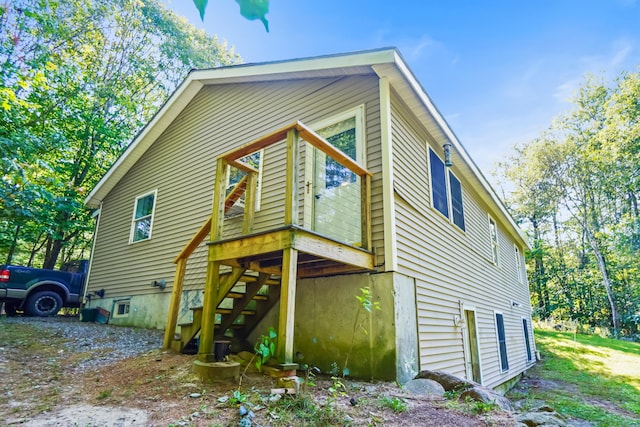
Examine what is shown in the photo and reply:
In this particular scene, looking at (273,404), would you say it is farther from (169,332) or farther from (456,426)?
(169,332)

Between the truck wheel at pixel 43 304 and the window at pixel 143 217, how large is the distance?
2.50 metres

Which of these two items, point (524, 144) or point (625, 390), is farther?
point (524, 144)

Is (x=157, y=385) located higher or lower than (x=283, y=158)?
lower

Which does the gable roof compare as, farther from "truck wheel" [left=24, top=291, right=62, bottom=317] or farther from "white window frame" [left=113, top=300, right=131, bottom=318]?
"white window frame" [left=113, top=300, right=131, bottom=318]

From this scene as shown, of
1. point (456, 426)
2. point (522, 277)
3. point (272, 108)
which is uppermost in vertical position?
point (272, 108)

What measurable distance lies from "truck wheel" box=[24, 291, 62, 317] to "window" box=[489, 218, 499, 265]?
39.2ft

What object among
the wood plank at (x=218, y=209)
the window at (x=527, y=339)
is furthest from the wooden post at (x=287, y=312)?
the window at (x=527, y=339)

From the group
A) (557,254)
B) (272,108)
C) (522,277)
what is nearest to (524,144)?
(557,254)

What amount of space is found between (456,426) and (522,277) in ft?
43.8

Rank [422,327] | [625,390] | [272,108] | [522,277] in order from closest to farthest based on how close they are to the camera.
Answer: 1. [422,327]
2. [272,108]
3. [625,390]
4. [522,277]

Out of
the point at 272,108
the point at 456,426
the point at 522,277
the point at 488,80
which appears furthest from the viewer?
the point at 488,80

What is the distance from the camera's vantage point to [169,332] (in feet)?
17.5

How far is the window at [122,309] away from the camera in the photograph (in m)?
8.94

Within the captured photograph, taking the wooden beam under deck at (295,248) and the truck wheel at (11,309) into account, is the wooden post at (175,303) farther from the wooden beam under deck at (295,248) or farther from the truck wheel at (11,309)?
the truck wheel at (11,309)
